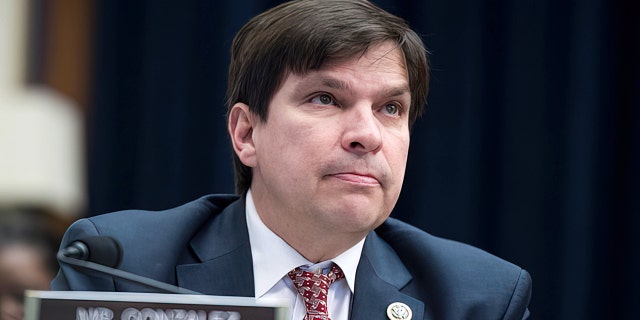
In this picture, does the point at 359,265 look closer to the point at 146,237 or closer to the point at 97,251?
the point at 146,237

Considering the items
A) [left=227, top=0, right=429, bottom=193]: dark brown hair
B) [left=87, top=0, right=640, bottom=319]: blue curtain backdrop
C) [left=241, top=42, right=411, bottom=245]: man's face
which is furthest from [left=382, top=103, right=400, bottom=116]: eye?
[left=87, top=0, right=640, bottom=319]: blue curtain backdrop

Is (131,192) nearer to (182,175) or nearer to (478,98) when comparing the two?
(182,175)

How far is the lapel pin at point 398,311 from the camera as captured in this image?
2.31 m

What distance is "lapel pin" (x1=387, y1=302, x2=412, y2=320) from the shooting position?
2.31 meters

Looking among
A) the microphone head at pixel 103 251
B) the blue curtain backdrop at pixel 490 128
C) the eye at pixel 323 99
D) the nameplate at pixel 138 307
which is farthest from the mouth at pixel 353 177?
the blue curtain backdrop at pixel 490 128

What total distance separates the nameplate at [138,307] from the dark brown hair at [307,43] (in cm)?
83

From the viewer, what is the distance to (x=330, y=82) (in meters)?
2.21

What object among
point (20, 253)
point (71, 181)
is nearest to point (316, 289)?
point (20, 253)

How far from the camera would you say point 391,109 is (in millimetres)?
2314

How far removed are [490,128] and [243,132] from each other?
1818 millimetres

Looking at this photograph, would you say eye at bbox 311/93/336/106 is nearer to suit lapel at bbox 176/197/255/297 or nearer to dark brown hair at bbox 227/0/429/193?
dark brown hair at bbox 227/0/429/193

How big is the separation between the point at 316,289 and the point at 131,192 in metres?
1.88

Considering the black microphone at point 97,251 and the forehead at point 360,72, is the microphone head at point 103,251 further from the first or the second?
the forehead at point 360,72

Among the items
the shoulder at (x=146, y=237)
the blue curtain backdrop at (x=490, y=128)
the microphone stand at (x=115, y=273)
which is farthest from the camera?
the blue curtain backdrop at (x=490, y=128)
